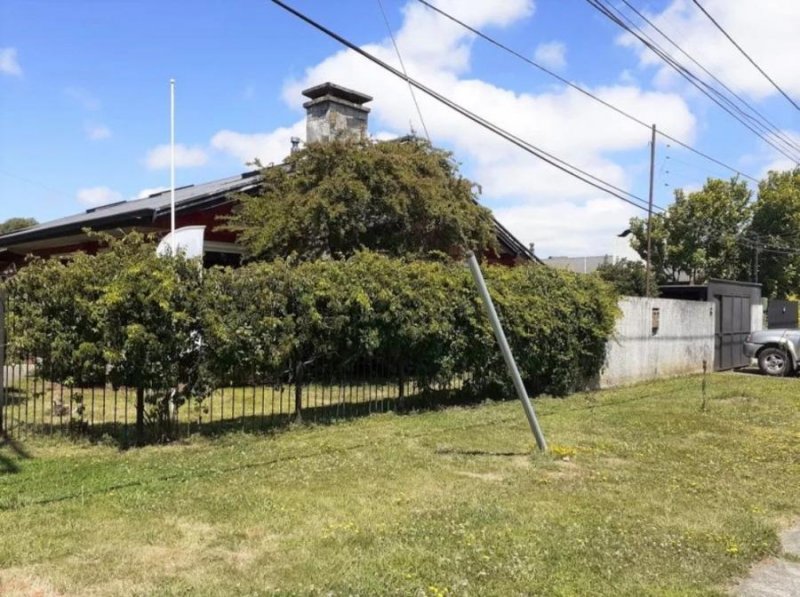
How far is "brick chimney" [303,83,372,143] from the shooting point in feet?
56.3

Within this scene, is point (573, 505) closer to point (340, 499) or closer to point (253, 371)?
point (340, 499)

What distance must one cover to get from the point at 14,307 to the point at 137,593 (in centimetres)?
496

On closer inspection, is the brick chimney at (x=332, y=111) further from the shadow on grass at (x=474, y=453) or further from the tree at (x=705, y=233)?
the tree at (x=705, y=233)

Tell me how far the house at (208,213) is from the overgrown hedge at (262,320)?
6497 millimetres

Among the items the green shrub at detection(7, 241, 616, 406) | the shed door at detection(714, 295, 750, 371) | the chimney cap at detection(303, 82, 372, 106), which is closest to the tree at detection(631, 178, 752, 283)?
the shed door at detection(714, 295, 750, 371)

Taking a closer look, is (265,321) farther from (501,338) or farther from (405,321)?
(501,338)

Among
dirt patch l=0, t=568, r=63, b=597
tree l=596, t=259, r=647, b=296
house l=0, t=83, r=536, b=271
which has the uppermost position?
house l=0, t=83, r=536, b=271

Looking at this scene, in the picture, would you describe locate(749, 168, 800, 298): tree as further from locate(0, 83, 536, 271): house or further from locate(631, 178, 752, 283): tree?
locate(0, 83, 536, 271): house

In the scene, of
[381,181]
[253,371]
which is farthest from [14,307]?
[381,181]

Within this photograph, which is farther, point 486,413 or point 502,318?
point 502,318

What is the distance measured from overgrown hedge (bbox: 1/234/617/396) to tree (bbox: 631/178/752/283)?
3422 cm

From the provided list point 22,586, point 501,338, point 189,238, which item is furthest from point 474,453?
point 189,238

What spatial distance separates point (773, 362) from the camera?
725 inches

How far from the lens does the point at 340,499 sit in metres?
5.64
